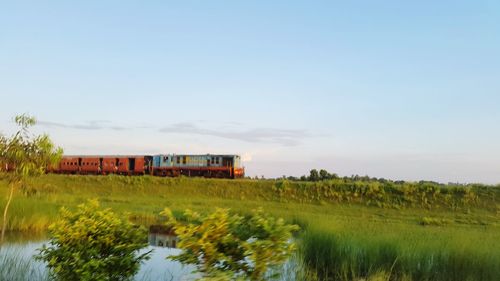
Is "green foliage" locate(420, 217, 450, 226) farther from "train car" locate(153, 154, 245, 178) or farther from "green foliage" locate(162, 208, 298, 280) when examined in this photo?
"train car" locate(153, 154, 245, 178)

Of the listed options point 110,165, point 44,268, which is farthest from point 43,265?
point 110,165

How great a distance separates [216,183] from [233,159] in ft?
26.0

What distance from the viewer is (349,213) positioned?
31469 millimetres

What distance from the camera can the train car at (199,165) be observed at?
49094mm

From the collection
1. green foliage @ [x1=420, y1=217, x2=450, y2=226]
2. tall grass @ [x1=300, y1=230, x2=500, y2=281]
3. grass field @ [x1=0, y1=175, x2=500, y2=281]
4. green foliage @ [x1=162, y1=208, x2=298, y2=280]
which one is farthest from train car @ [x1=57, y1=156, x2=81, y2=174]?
green foliage @ [x1=162, y1=208, x2=298, y2=280]

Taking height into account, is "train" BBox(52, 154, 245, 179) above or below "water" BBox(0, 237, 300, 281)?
above

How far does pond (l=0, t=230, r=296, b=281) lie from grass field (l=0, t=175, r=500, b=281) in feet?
6.32

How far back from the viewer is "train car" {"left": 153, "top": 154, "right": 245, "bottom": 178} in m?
49.1

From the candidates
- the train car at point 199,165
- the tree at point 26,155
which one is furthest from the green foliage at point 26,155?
the train car at point 199,165

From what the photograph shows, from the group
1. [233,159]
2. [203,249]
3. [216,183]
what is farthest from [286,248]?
[233,159]

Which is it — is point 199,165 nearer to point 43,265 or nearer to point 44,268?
point 43,265

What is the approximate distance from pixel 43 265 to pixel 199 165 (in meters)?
39.2

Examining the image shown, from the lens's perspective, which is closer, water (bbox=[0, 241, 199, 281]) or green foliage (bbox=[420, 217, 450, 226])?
water (bbox=[0, 241, 199, 281])

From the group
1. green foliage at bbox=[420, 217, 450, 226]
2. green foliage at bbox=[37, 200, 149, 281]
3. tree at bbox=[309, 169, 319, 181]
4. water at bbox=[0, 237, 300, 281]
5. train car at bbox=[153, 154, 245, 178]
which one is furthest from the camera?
tree at bbox=[309, 169, 319, 181]
